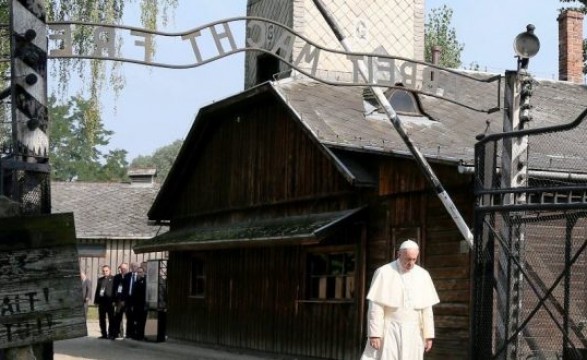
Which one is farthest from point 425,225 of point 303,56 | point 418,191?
point 303,56

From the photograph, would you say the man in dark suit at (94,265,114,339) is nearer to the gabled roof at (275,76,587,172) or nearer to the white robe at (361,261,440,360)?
the gabled roof at (275,76,587,172)

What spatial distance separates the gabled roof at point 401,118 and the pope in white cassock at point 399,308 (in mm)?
4165

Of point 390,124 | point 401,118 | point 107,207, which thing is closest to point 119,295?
point 390,124

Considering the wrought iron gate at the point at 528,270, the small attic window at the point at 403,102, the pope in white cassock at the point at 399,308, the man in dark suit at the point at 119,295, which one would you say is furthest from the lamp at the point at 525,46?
the man in dark suit at the point at 119,295

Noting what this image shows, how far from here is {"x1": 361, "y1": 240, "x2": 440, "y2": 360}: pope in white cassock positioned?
11.3m

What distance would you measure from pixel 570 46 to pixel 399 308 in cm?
2012

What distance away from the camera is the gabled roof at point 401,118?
17.8 m

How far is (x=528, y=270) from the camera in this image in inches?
374

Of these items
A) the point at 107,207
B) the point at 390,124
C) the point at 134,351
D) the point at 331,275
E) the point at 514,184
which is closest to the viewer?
the point at 514,184

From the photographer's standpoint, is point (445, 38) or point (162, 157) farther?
point (162, 157)

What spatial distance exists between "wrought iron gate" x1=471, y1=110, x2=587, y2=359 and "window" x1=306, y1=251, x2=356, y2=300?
9052 mm

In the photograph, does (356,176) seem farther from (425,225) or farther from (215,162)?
(215,162)

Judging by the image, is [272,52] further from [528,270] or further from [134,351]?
[134,351]

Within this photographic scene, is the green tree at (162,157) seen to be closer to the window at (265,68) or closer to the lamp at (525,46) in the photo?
the window at (265,68)
